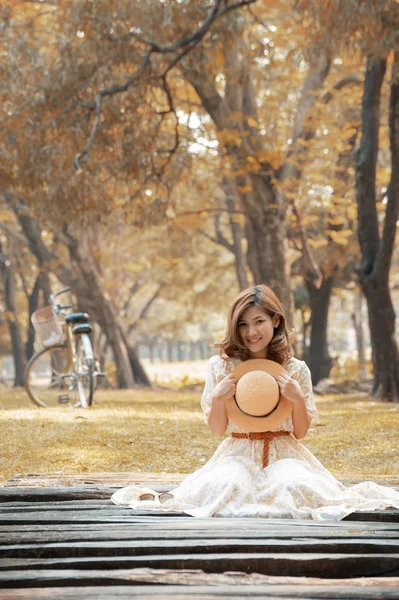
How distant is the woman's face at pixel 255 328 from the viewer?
442cm

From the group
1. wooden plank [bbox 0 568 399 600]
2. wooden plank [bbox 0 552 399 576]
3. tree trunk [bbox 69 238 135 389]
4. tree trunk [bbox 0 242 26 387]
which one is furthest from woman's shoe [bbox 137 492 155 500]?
tree trunk [bbox 0 242 26 387]

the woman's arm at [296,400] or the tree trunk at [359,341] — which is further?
the tree trunk at [359,341]

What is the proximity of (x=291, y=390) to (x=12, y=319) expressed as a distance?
18.8 metres

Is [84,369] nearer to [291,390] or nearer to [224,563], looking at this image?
[291,390]

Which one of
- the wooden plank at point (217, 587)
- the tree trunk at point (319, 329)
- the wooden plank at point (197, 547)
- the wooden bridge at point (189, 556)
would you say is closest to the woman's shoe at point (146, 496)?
the wooden bridge at point (189, 556)

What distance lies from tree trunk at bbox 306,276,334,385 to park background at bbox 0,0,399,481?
0.10 feet

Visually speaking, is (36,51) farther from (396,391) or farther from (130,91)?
(396,391)

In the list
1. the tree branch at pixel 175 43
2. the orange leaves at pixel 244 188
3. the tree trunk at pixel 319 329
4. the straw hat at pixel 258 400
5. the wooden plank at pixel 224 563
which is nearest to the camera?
the wooden plank at pixel 224 563

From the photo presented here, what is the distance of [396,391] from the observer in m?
12.2

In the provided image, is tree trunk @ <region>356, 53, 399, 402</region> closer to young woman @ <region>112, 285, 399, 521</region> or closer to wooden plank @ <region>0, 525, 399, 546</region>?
young woman @ <region>112, 285, 399, 521</region>

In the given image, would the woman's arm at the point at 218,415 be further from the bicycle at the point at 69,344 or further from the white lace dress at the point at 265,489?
the bicycle at the point at 69,344

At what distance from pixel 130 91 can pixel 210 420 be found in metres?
8.44

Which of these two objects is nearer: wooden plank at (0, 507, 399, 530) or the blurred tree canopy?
wooden plank at (0, 507, 399, 530)

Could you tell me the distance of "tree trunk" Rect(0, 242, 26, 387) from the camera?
2219 centimetres
